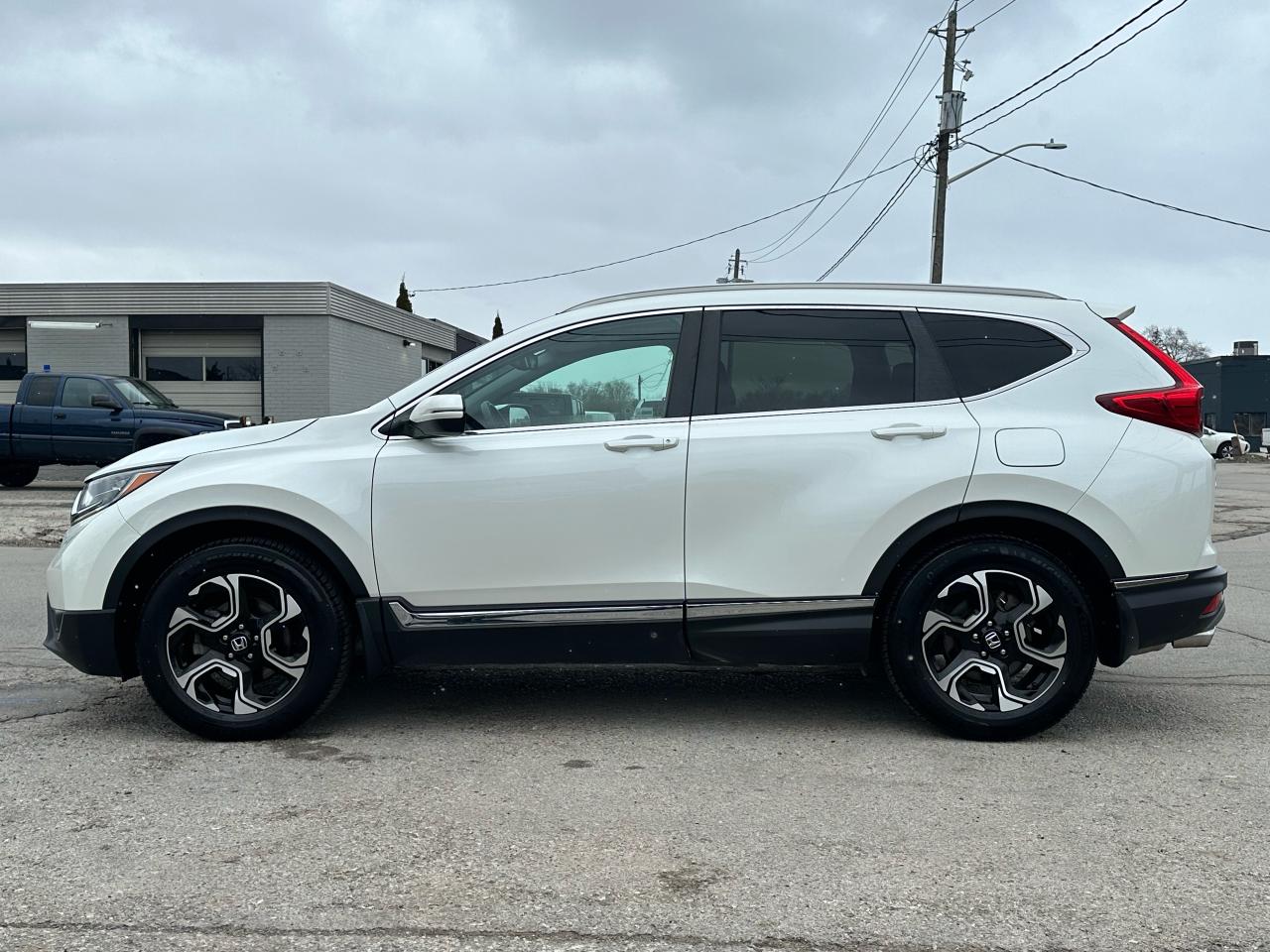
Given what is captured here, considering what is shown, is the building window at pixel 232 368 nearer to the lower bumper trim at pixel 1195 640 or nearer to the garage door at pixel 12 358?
the garage door at pixel 12 358

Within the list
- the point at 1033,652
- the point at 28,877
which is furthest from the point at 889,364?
the point at 28,877

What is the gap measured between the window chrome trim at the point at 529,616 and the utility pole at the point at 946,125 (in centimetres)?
2082

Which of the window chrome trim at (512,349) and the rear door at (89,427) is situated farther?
the rear door at (89,427)

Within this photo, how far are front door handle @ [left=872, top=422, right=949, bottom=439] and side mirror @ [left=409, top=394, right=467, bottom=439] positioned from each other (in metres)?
1.63

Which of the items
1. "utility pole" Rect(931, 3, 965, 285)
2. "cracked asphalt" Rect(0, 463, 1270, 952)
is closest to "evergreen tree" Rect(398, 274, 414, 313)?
"utility pole" Rect(931, 3, 965, 285)

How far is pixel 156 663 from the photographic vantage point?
437 centimetres

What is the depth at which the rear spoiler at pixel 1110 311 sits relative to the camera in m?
4.61

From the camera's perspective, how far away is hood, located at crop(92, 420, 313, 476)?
4527mm

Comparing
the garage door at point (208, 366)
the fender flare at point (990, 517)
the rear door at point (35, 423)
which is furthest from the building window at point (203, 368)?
the fender flare at point (990, 517)

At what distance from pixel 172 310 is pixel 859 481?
35054 millimetres

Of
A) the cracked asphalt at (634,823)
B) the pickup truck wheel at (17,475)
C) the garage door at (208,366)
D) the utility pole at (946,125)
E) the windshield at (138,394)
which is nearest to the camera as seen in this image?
the cracked asphalt at (634,823)

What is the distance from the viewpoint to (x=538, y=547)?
437cm

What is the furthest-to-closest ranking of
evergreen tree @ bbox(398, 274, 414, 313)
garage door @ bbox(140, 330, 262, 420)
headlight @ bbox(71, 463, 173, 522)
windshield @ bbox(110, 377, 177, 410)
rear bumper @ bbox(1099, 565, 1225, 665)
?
evergreen tree @ bbox(398, 274, 414, 313)
garage door @ bbox(140, 330, 262, 420)
windshield @ bbox(110, 377, 177, 410)
headlight @ bbox(71, 463, 173, 522)
rear bumper @ bbox(1099, 565, 1225, 665)

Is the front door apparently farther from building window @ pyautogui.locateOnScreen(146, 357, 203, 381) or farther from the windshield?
building window @ pyautogui.locateOnScreen(146, 357, 203, 381)
